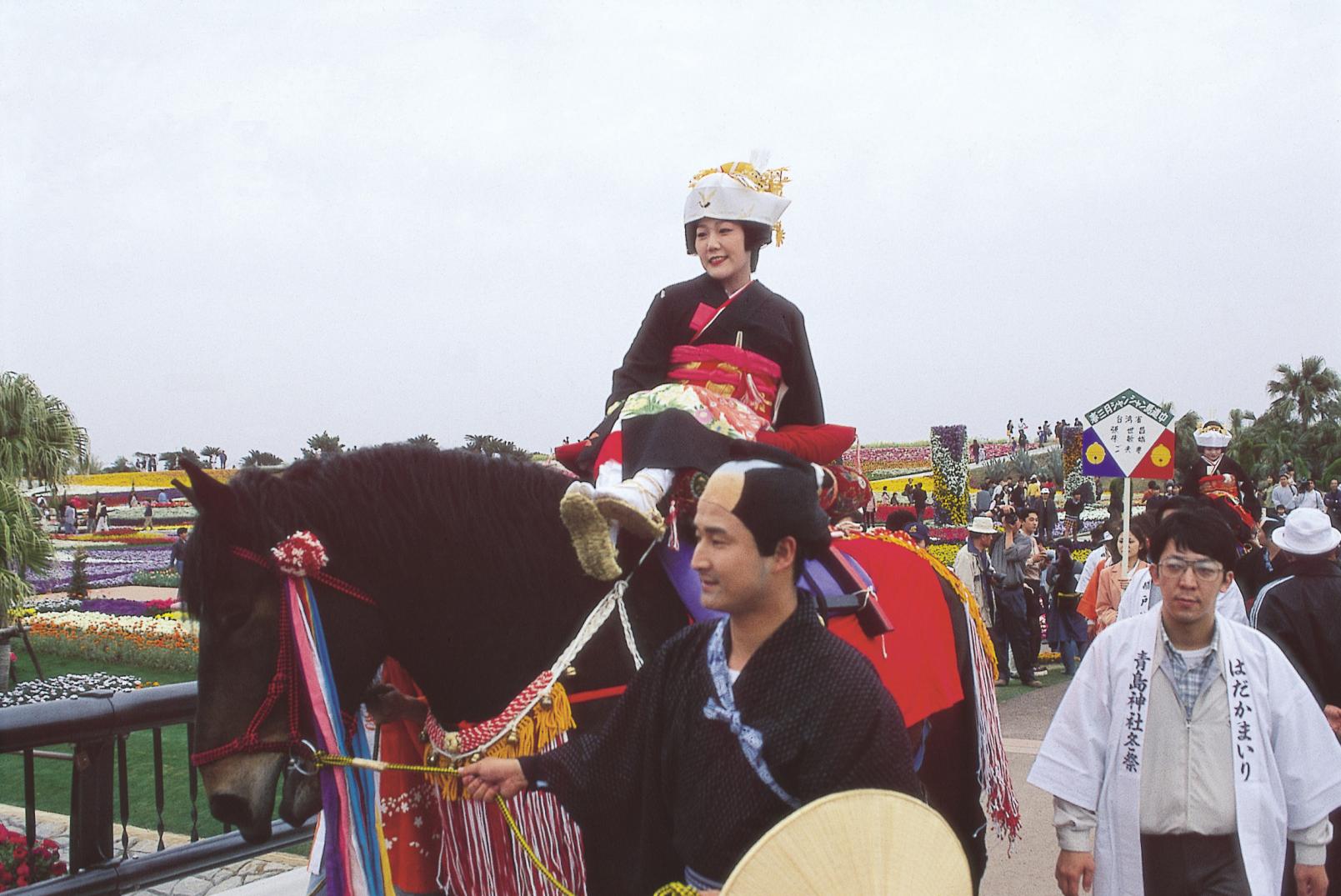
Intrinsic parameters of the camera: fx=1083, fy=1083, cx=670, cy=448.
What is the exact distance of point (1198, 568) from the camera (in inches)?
134

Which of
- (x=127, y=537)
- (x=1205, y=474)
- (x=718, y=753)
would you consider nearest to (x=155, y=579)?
(x=127, y=537)

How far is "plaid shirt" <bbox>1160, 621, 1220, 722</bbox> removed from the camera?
342 cm

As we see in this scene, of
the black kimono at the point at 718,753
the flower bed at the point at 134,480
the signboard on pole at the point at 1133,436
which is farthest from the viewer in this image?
the flower bed at the point at 134,480

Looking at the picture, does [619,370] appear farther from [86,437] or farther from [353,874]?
[86,437]

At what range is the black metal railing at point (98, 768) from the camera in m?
3.88

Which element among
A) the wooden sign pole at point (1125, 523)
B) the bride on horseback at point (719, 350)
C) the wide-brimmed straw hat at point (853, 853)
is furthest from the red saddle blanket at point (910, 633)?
the wooden sign pole at point (1125, 523)

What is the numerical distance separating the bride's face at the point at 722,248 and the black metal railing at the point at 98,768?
96.1 inches

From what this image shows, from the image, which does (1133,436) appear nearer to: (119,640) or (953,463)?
(119,640)

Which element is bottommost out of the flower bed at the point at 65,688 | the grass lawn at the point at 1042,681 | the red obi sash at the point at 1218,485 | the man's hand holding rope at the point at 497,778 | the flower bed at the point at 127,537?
the grass lawn at the point at 1042,681

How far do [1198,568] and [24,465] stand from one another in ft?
38.9

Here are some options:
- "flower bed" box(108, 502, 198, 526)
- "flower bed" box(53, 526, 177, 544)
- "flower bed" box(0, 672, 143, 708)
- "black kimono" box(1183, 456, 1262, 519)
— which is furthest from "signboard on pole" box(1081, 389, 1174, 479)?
"flower bed" box(108, 502, 198, 526)

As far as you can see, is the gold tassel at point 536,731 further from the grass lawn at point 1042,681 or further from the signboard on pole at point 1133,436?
the grass lawn at point 1042,681

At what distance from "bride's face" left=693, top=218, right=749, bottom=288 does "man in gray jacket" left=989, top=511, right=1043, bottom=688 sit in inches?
346

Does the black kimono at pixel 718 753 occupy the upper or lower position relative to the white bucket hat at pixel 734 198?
lower
